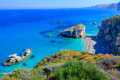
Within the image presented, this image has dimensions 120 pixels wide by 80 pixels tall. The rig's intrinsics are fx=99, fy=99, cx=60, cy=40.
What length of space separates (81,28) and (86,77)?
4132cm

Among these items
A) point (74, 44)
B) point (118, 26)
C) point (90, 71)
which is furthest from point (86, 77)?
point (118, 26)

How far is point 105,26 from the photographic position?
45438 millimetres

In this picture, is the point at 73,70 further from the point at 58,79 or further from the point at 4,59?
the point at 4,59

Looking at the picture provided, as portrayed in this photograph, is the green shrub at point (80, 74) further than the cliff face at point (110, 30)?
No

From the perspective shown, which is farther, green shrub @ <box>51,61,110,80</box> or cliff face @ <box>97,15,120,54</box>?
cliff face @ <box>97,15,120,54</box>

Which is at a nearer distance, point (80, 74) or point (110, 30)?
point (80, 74)

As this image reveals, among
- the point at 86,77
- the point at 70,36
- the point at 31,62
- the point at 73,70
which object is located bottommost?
the point at 31,62

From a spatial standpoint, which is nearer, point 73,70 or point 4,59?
point 73,70

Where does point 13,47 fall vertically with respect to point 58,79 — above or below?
above

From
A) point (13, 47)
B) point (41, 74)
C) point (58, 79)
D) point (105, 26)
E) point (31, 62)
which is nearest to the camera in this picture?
point (58, 79)

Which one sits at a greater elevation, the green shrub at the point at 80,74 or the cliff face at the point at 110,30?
the cliff face at the point at 110,30

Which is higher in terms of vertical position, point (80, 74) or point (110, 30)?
point (110, 30)

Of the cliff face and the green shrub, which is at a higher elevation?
the cliff face

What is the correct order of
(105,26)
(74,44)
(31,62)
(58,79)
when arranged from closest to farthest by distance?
(58,79) < (31,62) < (74,44) < (105,26)
